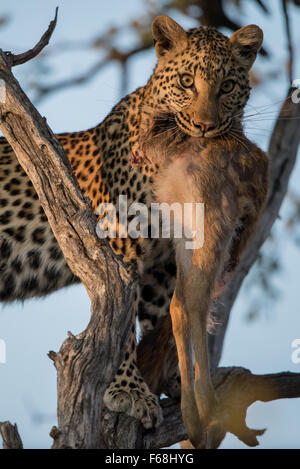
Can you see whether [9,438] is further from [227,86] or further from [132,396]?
[227,86]

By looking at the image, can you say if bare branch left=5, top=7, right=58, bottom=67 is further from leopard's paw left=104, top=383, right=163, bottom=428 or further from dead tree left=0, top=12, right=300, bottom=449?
leopard's paw left=104, top=383, right=163, bottom=428

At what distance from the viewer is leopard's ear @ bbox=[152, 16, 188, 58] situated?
20.8 feet

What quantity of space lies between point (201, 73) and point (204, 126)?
879 millimetres

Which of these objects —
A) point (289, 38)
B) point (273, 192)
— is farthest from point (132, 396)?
point (289, 38)

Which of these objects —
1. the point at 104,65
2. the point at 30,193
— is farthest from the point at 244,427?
the point at 104,65

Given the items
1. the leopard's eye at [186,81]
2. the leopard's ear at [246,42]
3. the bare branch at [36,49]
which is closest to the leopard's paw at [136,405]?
the leopard's eye at [186,81]

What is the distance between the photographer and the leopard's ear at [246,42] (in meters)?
6.25

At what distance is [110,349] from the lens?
432 cm

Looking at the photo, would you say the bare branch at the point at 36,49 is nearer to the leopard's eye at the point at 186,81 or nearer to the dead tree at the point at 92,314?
the dead tree at the point at 92,314

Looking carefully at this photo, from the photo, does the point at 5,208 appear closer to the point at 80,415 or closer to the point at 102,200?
the point at 102,200

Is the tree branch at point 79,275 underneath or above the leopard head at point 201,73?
underneath

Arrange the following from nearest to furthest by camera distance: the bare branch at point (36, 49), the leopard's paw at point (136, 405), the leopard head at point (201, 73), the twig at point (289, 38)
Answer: the bare branch at point (36, 49) < the leopard head at point (201, 73) < the leopard's paw at point (136, 405) < the twig at point (289, 38)

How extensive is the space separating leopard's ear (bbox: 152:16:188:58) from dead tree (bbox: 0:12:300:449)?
3.94 ft

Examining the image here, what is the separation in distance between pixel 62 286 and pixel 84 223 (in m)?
2.54
